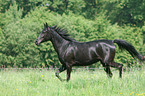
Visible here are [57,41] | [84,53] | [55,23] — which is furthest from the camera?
[55,23]

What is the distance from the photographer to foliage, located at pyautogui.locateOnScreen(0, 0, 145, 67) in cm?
2264

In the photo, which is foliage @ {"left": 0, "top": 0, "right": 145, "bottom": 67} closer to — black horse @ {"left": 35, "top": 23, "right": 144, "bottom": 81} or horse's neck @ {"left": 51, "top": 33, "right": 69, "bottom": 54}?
horse's neck @ {"left": 51, "top": 33, "right": 69, "bottom": 54}

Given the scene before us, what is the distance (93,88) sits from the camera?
5.94 m

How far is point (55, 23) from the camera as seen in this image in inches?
936

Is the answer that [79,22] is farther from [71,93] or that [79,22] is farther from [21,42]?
[71,93]

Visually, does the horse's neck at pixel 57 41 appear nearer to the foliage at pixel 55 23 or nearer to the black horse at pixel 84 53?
the black horse at pixel 84 53

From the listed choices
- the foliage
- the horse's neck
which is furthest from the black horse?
the foliage

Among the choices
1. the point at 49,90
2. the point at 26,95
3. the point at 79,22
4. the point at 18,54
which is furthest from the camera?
the point at 79,22

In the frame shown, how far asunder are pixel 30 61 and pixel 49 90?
1707 cm

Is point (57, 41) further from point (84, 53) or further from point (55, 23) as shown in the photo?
point (55, 23)

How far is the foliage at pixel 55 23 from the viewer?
22641 mm

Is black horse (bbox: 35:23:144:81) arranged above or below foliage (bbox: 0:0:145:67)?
above

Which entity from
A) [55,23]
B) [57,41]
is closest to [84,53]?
[57,41]

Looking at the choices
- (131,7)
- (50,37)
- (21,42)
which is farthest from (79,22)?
(50,37)
